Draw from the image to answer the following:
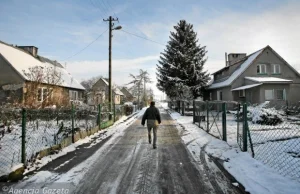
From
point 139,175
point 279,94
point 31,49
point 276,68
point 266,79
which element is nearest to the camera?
point 139,175

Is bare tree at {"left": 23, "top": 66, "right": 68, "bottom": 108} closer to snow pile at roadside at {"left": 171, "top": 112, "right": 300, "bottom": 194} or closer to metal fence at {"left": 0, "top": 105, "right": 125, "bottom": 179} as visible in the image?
metal fence at {"left": 0, "top": 105, "right": 125, "bottom": 179}

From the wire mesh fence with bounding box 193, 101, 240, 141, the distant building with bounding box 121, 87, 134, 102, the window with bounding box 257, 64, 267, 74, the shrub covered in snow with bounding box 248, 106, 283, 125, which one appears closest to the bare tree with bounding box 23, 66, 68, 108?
the wire mesh fence with bounding box 193, 101, 240, 141

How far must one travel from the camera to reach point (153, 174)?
20.7ft

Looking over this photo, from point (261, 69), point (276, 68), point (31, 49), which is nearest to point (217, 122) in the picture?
point (261, 69)

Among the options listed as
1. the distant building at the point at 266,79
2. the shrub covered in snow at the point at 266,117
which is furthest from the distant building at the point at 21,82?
the distant building at the point at 266,79

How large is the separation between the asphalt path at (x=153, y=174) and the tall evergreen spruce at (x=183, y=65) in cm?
2281

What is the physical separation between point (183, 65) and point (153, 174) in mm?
26525

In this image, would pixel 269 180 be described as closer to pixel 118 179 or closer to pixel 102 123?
pixel 118 179

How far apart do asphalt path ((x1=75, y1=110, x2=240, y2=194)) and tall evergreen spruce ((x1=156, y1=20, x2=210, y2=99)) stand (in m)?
22.8

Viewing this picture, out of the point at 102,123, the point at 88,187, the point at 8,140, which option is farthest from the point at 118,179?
the point at 102,123

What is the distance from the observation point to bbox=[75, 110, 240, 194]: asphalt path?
532cm

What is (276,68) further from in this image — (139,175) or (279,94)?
(139,175)

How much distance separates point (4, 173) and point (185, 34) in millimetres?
29999

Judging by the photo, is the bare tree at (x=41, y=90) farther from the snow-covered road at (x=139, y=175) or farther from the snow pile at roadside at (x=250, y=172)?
the snow pile at roadside at (x=250, y=172)
